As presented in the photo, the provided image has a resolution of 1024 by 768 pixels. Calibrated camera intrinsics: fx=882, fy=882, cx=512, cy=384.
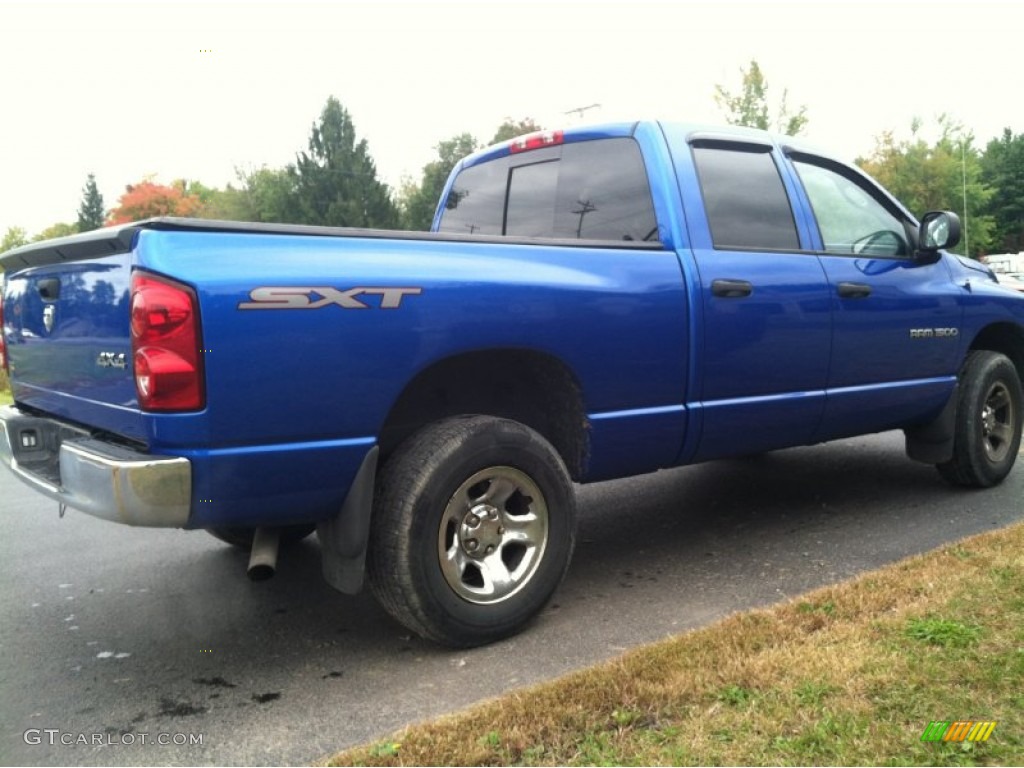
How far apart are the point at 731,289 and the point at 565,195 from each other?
38.6 inches

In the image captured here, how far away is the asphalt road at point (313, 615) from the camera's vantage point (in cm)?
277

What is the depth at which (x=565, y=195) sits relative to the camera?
433 centimetres

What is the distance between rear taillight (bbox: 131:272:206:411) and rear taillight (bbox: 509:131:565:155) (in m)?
2.35

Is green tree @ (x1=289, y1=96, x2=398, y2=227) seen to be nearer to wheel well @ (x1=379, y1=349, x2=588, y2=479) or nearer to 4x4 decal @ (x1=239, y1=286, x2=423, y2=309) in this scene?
wheel well @ (x1=379, y1=349, x2=588, y2=479)

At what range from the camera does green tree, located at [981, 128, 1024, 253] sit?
205 feet

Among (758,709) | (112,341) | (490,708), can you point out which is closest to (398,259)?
(112,341)

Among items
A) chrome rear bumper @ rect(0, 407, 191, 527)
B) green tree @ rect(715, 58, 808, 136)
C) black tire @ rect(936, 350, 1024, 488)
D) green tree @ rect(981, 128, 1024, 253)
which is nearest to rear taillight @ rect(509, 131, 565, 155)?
chrome rear bumper @ rect(0, 407, 191, 527)

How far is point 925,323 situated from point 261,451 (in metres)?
3.74

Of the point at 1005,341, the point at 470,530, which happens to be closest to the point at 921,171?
the point at 1005,341

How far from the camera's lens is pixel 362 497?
300 centimetres

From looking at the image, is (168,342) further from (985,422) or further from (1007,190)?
(1007,190)

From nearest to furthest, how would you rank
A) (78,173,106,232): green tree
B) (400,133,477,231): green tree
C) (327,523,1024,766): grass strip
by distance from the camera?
(327,523,1024,766): grass strip
(400,133,477,231): green tree
(78,173,106,232): green tree

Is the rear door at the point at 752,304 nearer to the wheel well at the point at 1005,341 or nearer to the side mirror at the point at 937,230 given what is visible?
the side mirror at the point at 937,230

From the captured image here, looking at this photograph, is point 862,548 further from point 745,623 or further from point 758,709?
point 758,709
